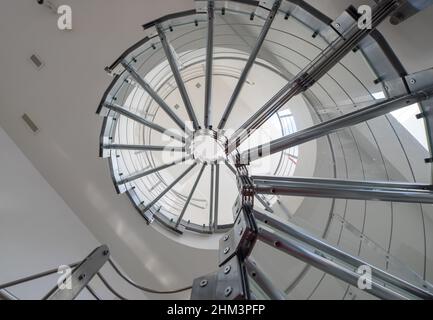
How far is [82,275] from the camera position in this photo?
5.10 feet

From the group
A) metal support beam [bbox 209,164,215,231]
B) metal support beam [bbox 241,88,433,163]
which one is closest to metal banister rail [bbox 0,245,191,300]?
metal support beam [bbox 241,88,433,163]

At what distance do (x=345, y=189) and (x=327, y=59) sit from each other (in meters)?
0.91

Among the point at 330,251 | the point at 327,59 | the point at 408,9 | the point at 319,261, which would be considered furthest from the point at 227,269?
the point at 408,9

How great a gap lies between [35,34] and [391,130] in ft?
12.1

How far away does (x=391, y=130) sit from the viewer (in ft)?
7.50

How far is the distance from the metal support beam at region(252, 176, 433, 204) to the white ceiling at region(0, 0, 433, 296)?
2.74ft

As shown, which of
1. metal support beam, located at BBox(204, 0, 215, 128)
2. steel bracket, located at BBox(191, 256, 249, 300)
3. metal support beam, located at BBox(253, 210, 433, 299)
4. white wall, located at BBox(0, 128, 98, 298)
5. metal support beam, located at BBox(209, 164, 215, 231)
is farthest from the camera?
metal support beam, located at BBox(209, 164, 215, 231)

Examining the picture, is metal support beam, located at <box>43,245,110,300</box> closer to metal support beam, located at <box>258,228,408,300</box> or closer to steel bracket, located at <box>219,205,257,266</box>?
steel bracket, located at <box>219,205,257,266</box>

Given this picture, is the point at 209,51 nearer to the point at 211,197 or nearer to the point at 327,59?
the point at 327,59

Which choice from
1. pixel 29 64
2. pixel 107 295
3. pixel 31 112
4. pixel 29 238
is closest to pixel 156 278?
pixel 107 295

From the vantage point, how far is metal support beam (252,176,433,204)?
6.01ft

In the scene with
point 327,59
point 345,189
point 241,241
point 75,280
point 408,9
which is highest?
point 408,9

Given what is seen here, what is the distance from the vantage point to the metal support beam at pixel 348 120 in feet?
5.76
